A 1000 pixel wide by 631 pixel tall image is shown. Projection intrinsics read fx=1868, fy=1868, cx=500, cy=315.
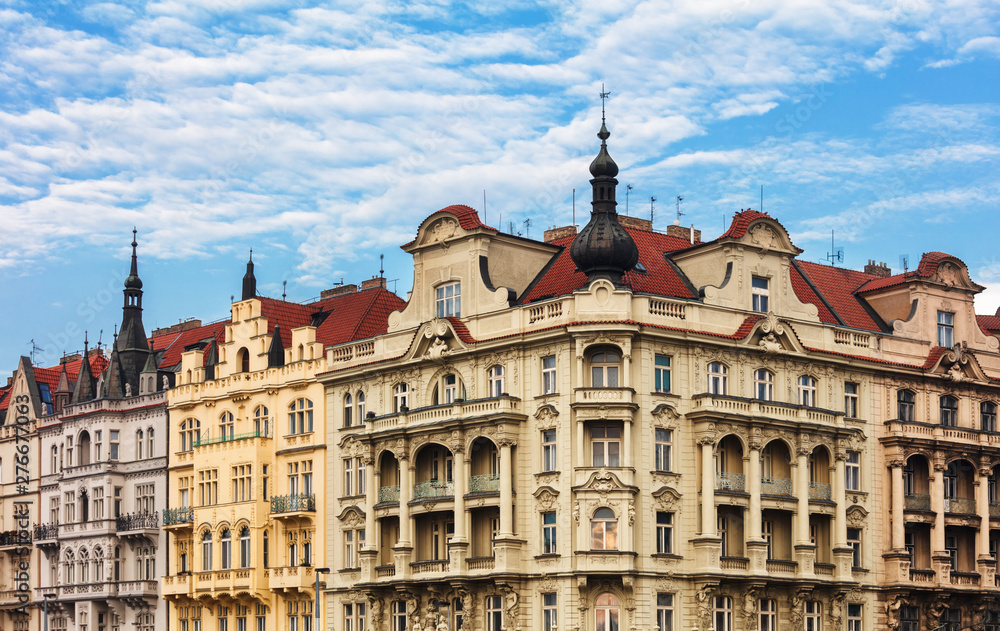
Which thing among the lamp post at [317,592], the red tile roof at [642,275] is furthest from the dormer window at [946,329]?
the lamp post at [317,592]

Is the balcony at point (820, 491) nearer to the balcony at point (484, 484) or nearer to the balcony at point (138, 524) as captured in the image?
the balcony at point (484, 484)

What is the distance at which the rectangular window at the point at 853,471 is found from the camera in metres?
83.6

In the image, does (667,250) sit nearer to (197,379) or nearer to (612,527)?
(612,527)

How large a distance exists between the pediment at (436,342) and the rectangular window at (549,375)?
14.2ft

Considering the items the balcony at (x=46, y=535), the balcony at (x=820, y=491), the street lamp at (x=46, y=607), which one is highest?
the balcony at (x=820, y=491)

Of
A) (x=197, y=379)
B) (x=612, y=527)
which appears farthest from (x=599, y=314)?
(x=197, y=379)

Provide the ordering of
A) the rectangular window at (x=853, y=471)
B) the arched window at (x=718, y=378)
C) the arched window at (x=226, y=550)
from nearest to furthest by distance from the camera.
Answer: the arched window at (x=718, y=378) → the rectangular window at (x=853, y=471) → the arched window at (x=226, y=550)

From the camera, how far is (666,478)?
76875 millimetres

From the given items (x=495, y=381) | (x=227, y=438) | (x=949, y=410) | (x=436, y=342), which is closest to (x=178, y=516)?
(x=227, y=438)

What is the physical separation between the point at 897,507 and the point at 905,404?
522 cm

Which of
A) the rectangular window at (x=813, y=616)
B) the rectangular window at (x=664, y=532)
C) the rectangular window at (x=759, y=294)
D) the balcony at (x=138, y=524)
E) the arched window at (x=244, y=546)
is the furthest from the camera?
the balcony at (x=138, y=524)

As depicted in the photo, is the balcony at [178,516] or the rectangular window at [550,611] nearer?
the rectangular window at [550,611]

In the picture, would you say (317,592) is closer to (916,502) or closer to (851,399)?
(851,399)

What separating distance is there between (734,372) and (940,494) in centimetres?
1313
